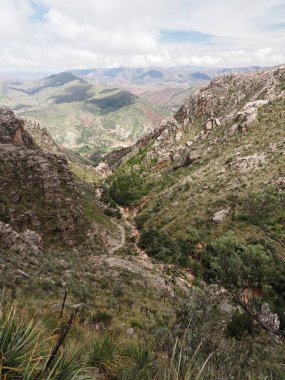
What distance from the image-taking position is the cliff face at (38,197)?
40031 mm

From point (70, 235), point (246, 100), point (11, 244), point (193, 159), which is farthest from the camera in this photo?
point (246, 100)

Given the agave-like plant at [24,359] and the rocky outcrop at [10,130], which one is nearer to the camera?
the agave-like plant at [24,359]

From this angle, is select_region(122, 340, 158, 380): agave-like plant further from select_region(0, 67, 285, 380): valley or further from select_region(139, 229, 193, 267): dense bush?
select_region(139, 229, 193, 267): dense bush

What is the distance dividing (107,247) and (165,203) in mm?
21977

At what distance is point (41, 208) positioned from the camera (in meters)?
43.4

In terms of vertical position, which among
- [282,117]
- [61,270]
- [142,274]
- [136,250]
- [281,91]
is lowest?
[136,250]

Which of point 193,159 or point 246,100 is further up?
point 246,100

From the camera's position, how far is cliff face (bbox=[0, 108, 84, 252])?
131 ft

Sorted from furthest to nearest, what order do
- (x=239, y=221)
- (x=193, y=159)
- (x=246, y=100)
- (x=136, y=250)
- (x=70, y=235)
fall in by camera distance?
(x=246, y=100), (x=193, y=159), (x=136, y=250), (x=239, y=221), (x=70, y=235)

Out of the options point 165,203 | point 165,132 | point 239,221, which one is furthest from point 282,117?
point 165,132

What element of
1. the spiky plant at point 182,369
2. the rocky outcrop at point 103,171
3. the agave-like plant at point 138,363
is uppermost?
the spiky plant at point 182,369

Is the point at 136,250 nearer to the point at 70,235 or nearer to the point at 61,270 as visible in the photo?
the point at 70,235

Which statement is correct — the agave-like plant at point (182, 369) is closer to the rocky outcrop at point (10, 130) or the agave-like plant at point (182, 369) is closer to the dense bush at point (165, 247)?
the dense bush at point (165, 247)

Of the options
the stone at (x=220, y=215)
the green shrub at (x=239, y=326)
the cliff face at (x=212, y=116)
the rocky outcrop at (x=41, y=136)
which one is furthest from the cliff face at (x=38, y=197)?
the rocky outcrop at (x=41, y=136)
